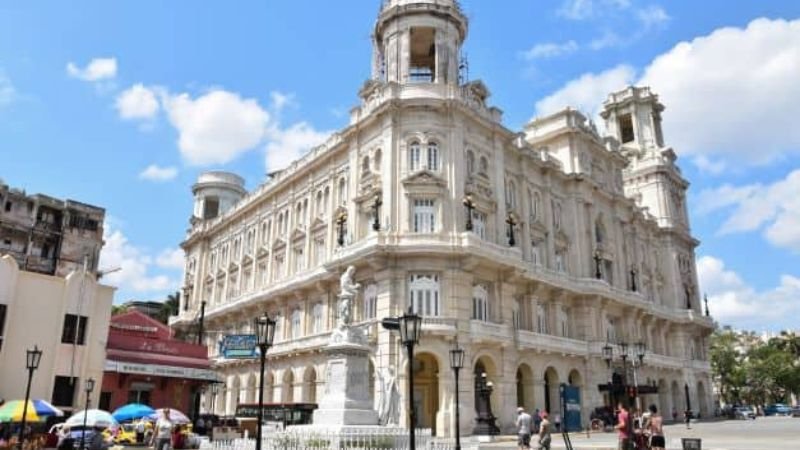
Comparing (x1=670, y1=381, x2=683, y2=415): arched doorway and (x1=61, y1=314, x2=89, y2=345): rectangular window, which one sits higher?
(x1=61, y1=314, x2=89, y2=345): rectangular window

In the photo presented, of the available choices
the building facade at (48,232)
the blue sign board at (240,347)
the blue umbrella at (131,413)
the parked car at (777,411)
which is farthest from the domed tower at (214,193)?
the parked car at (777,411)

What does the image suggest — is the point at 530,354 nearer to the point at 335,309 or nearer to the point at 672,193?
the point at 335,309

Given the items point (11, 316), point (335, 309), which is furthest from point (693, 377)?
point (11, 316)

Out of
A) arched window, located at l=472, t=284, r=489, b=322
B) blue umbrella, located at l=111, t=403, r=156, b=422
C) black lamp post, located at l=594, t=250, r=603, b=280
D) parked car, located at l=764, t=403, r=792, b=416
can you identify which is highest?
black lamp post, located at l=594, t=250, r=603, b=280

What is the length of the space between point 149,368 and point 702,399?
4909cm

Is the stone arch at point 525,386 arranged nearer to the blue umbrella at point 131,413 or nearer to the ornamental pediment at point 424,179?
the ornamental pediment at point 424,179

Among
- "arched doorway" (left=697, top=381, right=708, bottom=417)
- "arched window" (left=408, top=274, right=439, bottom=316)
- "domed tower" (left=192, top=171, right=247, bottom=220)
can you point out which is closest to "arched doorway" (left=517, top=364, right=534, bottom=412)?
"arched window" (left=408, top=274, right=439, bottom=316)

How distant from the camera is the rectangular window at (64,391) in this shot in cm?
2852

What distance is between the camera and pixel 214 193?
64.1 m

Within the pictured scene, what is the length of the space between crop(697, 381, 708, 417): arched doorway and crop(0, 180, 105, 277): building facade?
60.3 meters

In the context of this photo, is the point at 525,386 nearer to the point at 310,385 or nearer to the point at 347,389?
the point at 310,385

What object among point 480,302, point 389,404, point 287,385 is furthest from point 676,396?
point 389,404

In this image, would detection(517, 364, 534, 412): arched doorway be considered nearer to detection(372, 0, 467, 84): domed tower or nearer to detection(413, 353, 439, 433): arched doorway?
detection(413, 353, 439, 433): arched doorway

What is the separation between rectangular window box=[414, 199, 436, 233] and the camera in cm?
3450
